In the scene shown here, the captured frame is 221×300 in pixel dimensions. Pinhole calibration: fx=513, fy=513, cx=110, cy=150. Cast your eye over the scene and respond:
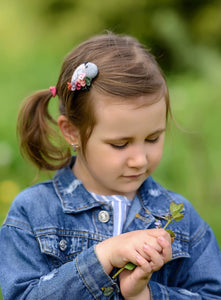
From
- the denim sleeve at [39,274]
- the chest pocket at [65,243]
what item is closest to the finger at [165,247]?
the denim sleeve at [39,274]

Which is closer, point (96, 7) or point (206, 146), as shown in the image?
point (206, 146)

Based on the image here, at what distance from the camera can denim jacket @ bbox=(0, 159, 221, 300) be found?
67.4 inches

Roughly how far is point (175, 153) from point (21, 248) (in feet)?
7.82

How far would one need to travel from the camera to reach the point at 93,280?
1696mm

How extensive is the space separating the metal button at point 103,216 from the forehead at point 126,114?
0.33 meters

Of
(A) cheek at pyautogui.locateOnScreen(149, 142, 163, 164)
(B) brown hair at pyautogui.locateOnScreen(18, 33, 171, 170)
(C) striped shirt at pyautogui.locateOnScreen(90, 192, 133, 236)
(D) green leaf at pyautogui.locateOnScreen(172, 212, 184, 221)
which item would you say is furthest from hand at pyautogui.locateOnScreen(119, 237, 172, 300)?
(B) brown hair at pyautogui.locateOnScreen(18, 33, 171, 170)

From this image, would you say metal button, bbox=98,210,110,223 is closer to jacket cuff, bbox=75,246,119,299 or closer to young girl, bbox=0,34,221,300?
young girl, bbox=0,34,221,300

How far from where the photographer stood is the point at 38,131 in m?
2.10

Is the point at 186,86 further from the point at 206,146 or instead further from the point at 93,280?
the point at 93,280

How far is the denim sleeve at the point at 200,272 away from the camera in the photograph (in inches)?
77.0

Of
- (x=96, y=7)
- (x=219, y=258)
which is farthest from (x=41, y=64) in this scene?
(x=219, y=258)

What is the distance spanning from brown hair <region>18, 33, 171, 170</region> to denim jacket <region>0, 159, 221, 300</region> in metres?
0.19

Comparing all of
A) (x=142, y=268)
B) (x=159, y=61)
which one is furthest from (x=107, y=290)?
(x=159, y=61)

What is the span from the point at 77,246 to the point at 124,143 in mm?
413
